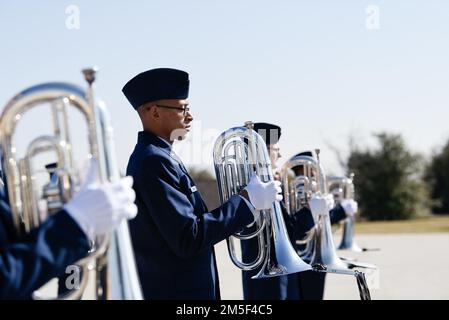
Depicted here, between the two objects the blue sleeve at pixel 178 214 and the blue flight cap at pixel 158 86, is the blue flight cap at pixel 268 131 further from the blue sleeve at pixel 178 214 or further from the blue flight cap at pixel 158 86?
the blue sleeve at pixel 178 214

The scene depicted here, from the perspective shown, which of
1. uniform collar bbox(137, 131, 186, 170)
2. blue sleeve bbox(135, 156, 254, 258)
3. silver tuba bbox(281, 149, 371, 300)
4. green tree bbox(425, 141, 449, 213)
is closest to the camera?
blue sleeve bbox(135, 156, 254, 258)

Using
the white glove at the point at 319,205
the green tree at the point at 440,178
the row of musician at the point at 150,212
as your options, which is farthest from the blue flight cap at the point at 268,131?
the green tree at the point at 440,178

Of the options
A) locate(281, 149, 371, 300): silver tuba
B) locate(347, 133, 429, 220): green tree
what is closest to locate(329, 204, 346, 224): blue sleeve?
locate(281, 149, 371, 300): silver tuba

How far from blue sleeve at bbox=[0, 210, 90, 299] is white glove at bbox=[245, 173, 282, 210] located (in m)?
1.38

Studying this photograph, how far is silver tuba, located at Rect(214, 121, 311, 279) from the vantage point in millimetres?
3848

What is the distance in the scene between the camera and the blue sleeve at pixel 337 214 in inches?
274

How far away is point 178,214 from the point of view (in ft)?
10.3

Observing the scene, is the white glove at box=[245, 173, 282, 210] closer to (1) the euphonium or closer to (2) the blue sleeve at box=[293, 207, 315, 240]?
(2) the blue sleeve at box=[293, 207, 315, 240]

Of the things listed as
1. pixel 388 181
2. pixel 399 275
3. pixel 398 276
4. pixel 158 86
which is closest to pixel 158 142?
pixel 158 86

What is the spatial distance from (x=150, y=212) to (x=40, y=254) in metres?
1.11

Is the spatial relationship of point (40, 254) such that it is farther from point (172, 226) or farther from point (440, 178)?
point (440, 178)

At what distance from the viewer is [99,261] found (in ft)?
7.64

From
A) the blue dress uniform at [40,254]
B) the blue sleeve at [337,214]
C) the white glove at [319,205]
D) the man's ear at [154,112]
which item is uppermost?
the man's ear at [154,112]
